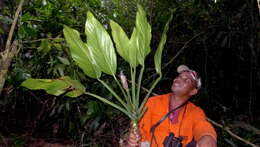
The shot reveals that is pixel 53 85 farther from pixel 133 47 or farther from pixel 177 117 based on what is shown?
pixel 177 117

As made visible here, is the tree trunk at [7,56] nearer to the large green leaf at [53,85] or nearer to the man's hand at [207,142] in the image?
the large green leaf at [53,85]

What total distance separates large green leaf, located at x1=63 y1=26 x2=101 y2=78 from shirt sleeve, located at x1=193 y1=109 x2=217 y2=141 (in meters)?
0.62

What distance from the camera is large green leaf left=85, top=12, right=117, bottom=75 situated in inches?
39.7

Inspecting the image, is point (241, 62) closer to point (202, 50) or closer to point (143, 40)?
point (202, 50)

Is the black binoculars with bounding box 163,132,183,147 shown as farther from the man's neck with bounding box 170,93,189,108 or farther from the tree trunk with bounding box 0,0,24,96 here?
the tree trunk with bounding box 0,0,24,96

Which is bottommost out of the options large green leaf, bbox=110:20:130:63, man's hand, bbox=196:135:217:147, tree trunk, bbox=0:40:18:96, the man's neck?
man's hand, bbox=196:135:217:147

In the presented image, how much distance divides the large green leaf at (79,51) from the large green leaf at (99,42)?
23mm

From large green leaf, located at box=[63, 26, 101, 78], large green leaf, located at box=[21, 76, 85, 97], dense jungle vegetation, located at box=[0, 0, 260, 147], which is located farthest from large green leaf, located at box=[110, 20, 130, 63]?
dense jungle vegetation, located at box=[0, 0, 260, 147]

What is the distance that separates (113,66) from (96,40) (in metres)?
0.14

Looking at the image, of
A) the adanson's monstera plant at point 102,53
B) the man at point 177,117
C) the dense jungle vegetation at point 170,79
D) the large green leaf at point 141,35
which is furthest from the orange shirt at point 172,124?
the dense jungle vegetation at point 170,79

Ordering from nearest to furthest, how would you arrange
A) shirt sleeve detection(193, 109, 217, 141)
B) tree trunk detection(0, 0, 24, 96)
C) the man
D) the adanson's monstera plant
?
1. tree trunk detection(0, 0, 24, 96)
2. the adanson's monstera plant
3. shirt sleeve detection(193, 109, 217, 141)
4. the man

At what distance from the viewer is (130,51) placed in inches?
40.8

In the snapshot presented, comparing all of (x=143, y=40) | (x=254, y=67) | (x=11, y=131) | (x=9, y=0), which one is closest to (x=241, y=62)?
(x=254, y=67)

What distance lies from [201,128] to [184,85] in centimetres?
26
